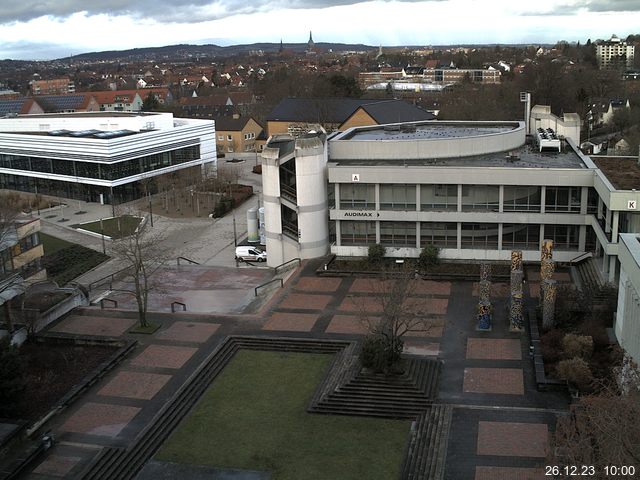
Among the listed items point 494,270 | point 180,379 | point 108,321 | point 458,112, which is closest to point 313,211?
point 494,270

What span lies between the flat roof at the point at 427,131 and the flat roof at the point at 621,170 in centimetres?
823

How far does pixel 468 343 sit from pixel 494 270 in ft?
32.3

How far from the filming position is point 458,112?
90062 millimetres

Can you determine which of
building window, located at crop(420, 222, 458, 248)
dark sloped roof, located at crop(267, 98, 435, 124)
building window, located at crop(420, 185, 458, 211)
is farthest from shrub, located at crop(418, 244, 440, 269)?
dark sloped roof, located at crop(267, 98, 435, 124)

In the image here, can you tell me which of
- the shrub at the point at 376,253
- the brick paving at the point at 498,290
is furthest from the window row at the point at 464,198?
the brick paving at the point at 498,290

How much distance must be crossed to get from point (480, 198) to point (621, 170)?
25.5 ft

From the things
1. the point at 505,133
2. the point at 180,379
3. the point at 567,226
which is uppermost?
the point at 505,133

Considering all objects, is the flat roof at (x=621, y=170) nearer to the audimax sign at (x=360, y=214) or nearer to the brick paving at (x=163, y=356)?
the audimax sign at (x=360, y=214)

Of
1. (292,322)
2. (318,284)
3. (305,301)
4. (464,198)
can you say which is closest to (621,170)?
(464,198)

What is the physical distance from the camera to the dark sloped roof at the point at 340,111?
80.9 meters

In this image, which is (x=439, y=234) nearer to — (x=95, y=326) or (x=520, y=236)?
(x=520, y=236)

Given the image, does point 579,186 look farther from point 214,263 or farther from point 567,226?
point 214,263

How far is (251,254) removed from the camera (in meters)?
44.0

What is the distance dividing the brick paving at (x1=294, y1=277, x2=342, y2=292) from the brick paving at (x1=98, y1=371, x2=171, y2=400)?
11103 mm
